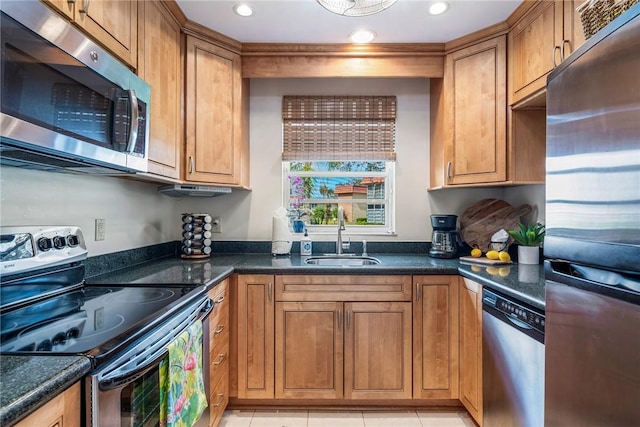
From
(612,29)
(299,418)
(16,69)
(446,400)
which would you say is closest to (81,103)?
(16,69)

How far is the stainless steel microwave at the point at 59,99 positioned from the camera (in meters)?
0.86

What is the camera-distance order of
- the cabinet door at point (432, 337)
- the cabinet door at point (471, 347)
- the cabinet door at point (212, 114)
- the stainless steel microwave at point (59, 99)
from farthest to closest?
the cabinet door at point (212, 114) < the cabinet door at point (432, 337) < the cabinet door at point (471, 347) < the stainless steel microwave at point (59, 99)

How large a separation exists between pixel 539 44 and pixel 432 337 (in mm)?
1726

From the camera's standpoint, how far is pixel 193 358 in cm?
135

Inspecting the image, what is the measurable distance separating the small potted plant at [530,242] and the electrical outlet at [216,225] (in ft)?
6.67

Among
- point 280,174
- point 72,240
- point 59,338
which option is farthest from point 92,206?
point 280,174

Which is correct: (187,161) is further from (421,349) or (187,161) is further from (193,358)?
(421,349)

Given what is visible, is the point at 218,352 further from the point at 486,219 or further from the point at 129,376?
the point at 486,219

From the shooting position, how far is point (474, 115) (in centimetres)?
222

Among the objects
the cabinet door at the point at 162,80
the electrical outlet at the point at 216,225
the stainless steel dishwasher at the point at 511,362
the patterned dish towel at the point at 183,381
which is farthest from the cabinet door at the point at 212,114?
the stainless steel dishwasher at the point at 511,362

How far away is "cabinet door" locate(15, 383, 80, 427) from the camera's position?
67 cm

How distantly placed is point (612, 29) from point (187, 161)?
6.59 ft

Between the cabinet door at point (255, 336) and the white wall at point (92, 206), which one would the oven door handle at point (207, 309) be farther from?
the white wall at point (92, 206)

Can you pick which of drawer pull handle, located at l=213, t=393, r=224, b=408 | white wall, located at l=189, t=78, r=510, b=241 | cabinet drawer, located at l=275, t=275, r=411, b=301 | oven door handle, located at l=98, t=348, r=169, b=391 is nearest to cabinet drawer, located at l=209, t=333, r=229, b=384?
drawer pull handle, located at l=213, t=393, r=224, b=408
